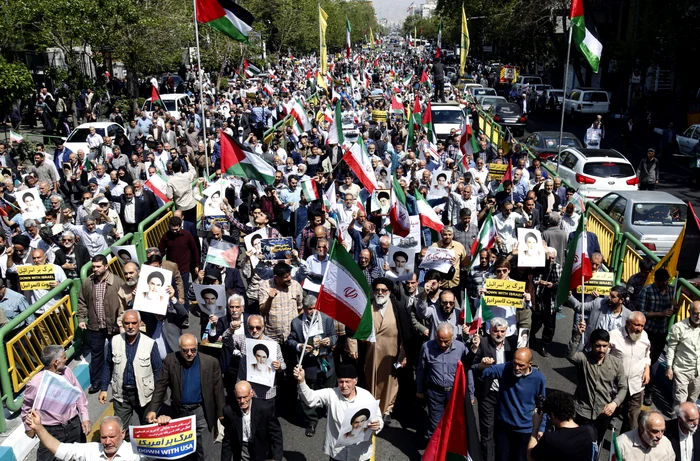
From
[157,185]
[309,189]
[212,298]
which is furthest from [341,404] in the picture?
[157,185]

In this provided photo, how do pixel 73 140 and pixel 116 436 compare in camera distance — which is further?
pixel 73 140

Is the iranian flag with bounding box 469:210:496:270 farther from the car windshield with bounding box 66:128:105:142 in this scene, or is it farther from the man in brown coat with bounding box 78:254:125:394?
the car windshield with bounding box 66:128:105:142

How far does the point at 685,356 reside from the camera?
23.8 feet

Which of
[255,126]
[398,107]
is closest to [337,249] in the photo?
[398,107]

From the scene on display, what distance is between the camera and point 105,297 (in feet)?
26.9

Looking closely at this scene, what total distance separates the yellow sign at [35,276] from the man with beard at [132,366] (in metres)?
2.42

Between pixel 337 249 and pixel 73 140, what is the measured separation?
16569 mm

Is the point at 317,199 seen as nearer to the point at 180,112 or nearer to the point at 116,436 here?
the point at 116,436

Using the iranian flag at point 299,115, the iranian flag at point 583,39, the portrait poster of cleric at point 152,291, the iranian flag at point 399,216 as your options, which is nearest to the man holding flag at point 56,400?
the portrait poster of cleric at point 152,291

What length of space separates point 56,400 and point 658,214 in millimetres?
10340

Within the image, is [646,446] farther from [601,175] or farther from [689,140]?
[689,140]

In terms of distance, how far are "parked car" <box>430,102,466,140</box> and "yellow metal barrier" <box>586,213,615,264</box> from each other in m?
11.1

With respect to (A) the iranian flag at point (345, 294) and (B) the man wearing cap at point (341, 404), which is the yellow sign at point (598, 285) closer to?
(A) the iranian flag at point (345, 294)

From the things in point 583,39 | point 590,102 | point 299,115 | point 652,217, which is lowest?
point 652,217
